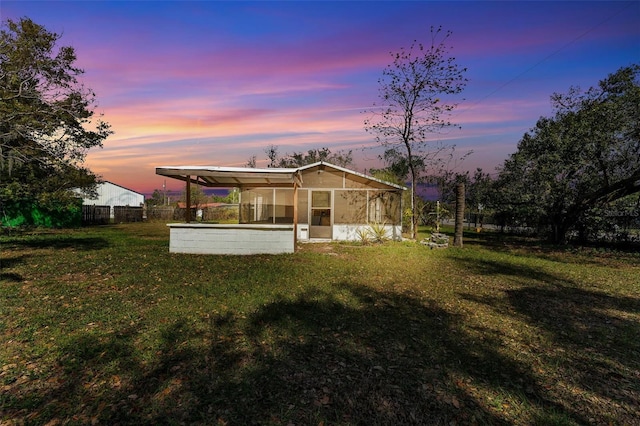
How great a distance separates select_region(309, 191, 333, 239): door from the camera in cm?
1428

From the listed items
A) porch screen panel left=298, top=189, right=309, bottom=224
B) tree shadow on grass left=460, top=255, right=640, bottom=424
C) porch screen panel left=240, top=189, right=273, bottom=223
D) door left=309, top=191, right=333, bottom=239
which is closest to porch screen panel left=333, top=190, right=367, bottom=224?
door left=309, top=191, right=333, bottom=239

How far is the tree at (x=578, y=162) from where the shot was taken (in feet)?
39.5

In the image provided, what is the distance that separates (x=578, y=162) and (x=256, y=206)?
1463 cm

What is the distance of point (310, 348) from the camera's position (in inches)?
147

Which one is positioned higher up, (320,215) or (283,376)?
(320,215)

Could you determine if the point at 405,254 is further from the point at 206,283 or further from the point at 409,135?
the point at 409,135

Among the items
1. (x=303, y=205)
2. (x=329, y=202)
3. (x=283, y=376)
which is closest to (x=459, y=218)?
(x=329, y=202)

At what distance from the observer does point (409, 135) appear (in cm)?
1722

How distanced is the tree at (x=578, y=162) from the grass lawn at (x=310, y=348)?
24.6 feet

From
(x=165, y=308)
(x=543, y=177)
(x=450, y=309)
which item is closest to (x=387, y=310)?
(x=450, y=309)

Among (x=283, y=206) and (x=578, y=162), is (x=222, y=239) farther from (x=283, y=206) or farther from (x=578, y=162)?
(x=578, y=162)

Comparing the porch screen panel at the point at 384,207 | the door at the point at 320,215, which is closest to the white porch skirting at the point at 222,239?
the door at the point at 320,215

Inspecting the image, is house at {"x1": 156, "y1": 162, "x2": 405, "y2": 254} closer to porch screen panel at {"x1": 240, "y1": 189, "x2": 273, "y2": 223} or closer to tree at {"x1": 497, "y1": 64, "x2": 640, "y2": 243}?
porch screen panel at {"x1": 240, "y1": 189, "x2": 273, "y2": 223}

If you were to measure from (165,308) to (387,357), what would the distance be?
140 inches
